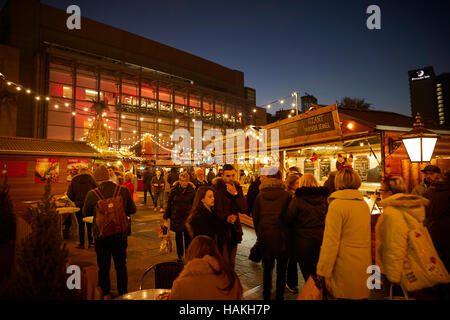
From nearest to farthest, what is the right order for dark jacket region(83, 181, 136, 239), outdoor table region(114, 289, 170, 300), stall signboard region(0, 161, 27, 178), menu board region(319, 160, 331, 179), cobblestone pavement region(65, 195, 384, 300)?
outdoor table region(114, 289, 170, 300), dark jacket region(83, 181, 136, 239), cobblestone pavement region(65, 195, 384, 300), menu board region(319, 160, 331, 179), stall signboard region(0, 161, 27, 178)

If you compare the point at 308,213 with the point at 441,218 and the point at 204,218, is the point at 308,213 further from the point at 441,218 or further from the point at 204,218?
the point at 441,218

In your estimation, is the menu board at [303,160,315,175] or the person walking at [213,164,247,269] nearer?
the person walking at [213,164,247,269]

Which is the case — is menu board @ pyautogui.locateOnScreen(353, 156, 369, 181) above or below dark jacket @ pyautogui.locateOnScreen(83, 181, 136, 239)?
above

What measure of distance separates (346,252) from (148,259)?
13.9 feet

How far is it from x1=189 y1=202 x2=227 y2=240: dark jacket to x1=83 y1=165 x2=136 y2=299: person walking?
1.03 meters

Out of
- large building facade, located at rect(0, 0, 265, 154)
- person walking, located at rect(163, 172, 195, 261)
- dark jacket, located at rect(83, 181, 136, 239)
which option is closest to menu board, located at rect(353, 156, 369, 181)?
person walking, located at rect(163, 172, 195, 261)

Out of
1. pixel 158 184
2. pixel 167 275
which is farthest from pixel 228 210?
pixel 158 184

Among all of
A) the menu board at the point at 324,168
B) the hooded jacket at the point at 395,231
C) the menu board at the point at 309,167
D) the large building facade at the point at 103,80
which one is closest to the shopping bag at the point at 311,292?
the hooded jacket at the point at 395,231

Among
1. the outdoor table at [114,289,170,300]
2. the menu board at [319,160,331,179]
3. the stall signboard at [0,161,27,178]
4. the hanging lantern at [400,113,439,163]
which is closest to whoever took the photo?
the outdoor table at [114,289,170,300]

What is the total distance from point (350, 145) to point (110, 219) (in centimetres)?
794

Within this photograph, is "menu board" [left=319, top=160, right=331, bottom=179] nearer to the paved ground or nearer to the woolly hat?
the paved ground

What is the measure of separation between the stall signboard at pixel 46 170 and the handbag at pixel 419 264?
13.0 metres

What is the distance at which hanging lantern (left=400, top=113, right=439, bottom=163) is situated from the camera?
14.2ft
